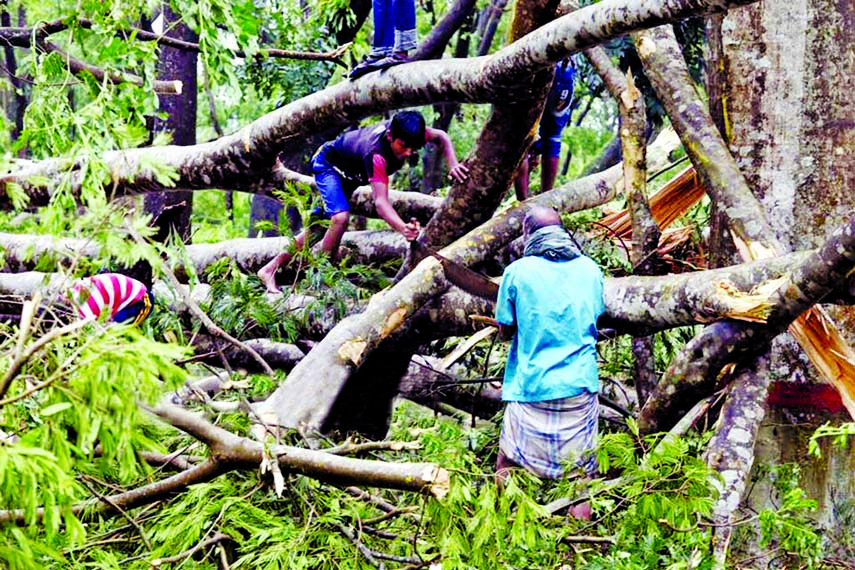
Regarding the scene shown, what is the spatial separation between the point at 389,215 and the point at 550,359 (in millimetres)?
1765

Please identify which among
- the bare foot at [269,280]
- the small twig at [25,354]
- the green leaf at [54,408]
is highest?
the small twig at [25,354]

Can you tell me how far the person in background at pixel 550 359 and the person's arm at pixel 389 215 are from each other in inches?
51.2

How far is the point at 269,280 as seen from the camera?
23.8 feet

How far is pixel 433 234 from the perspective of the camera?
6656 millimetres

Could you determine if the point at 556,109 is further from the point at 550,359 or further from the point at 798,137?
the point at 550,359

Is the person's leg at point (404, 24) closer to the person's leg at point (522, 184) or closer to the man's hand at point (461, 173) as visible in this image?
the man's hand at point (461, 173)

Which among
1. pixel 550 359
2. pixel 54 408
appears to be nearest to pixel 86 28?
pixel 550 359

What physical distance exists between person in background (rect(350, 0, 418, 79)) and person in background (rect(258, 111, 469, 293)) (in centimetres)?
43

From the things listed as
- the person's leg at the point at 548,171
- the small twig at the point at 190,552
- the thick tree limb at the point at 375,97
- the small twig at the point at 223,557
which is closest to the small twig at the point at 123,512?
the small twig at the point at 190,552

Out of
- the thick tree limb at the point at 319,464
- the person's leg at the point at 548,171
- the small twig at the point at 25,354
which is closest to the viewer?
the small twig at the point at 25,354

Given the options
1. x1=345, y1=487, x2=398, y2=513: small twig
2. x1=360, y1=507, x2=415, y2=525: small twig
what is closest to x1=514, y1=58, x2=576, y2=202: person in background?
x1=345, y1=487, x2=398, y2=513: small twig

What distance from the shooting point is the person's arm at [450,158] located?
6438 mm

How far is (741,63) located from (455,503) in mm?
3049

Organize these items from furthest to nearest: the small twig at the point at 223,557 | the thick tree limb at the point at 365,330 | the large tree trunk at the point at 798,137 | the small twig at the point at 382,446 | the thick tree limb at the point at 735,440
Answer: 1. the large tree trunk at the point at 798,137
2. the thick tree limb at the point at 365,330
3. the thick tree limb at the point at 735,440
4. the small twig at the point at 223,557
5. the small twig at the point at 382,446
